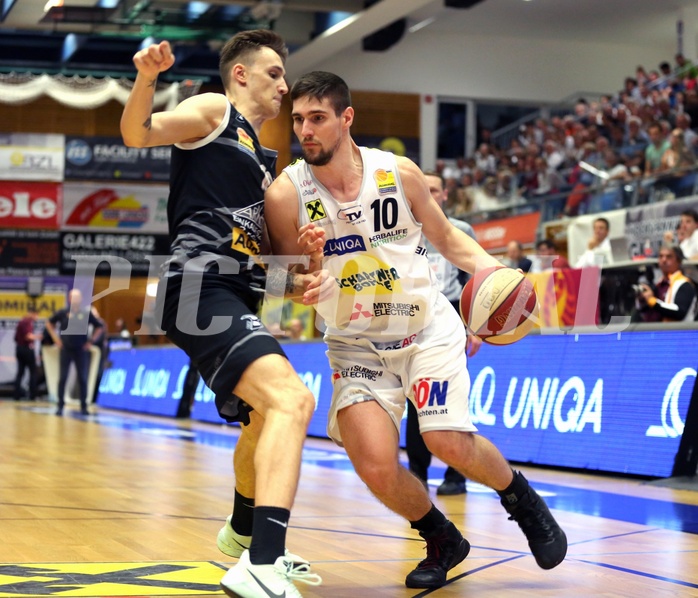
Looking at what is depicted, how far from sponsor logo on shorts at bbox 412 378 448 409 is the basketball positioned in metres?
0.41

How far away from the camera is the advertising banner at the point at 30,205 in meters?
27.7

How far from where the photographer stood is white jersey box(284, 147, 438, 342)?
14.1 feet

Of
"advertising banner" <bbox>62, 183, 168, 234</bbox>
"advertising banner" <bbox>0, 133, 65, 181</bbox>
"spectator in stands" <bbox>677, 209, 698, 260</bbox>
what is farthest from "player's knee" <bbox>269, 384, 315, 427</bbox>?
"advertising banner" <bbox>0, 133, 65, 181</bbox>

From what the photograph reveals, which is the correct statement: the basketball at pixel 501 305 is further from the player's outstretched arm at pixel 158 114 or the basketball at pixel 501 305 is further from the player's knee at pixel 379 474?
the player's outstretched arm at pixel 158 114

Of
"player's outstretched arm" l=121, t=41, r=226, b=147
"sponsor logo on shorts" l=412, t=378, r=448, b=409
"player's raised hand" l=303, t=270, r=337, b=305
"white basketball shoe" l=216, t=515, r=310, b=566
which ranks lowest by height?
"white basketball shoe" l=216, t=515, r=310, b=566

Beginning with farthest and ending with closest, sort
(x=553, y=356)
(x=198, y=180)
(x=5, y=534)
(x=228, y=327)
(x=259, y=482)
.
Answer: (x=553, y=356) < (x=5, y=534) < (x=198, y=180) < (x=228, y=327) < (x=259, y=482)

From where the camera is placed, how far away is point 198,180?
4.02 metres

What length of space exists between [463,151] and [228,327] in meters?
26.5

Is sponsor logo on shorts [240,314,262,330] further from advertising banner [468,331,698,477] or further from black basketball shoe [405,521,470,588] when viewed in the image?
advertising banner [468,331,698,477]

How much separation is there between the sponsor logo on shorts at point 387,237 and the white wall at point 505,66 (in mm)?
24937

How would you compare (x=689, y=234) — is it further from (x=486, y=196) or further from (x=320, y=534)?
(x=486, y=196)

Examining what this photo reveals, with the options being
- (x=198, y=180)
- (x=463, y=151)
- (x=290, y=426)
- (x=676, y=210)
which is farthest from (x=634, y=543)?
(x=463, y=151)

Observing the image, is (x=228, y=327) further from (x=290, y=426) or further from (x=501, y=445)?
(x=501, y=445)

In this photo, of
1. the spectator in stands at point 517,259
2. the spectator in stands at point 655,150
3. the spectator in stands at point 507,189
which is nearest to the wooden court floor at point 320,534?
the spectator in stands at point 517,259
